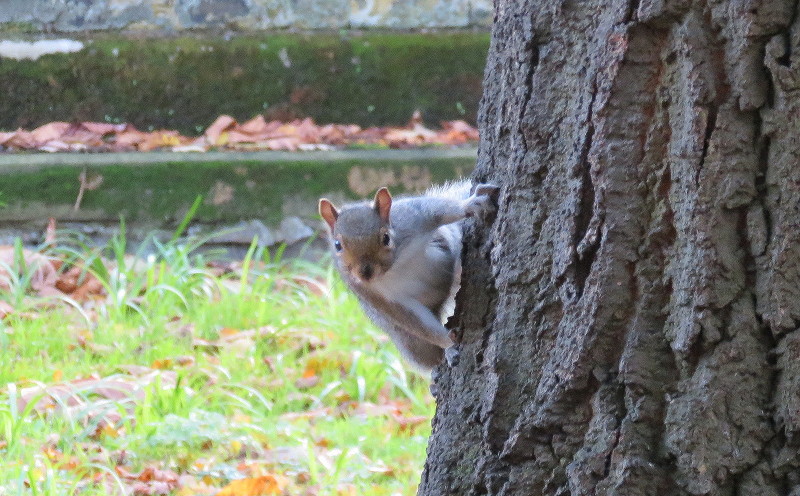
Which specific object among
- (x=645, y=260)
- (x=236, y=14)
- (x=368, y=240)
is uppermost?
(x=645, y=260)

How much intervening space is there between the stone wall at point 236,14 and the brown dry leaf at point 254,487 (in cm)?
271

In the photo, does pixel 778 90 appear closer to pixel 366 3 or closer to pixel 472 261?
pixel 472 261

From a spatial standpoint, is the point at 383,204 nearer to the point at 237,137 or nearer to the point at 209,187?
the point at 209,187

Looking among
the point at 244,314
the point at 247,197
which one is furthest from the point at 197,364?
the point at 247,197

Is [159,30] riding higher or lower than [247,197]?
higher

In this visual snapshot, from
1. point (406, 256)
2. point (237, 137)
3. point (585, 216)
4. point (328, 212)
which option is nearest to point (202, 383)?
point (328, 212)

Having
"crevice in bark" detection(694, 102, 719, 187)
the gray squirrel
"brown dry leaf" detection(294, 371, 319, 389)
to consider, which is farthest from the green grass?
"crevice in bark" detection(694, 102, 719, 187)

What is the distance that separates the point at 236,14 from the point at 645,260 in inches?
139

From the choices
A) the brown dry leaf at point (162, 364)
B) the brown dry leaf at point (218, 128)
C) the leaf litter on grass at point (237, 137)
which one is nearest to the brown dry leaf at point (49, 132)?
the leaf litter on grass at point (237, 137)

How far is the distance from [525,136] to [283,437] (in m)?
1.41

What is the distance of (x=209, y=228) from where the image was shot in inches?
157

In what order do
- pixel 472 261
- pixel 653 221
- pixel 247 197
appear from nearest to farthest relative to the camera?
pixel 653 221
pixel 472 261
pixel 247 197

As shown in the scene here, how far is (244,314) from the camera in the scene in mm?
3281

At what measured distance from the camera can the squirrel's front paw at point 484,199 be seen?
1.49 metres
